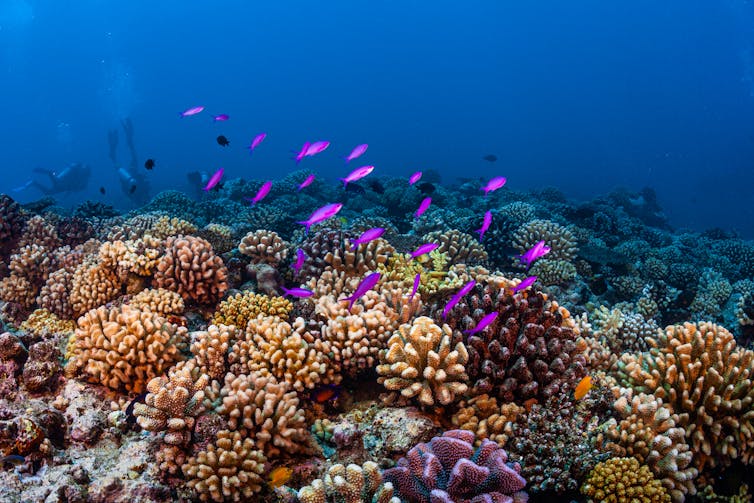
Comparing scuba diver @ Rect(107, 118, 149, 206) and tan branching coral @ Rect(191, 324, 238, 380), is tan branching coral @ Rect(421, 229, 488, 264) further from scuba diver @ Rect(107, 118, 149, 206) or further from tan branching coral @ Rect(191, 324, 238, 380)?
scuba diver @ Rect(107, 118, 149, 206)

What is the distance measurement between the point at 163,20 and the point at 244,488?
660 ft

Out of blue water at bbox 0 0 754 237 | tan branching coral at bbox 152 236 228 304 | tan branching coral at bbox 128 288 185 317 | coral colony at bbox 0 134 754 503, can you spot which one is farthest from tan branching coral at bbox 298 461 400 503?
blue water at bbox 0 0 754 237

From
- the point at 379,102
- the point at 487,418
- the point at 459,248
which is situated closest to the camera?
the point at 487,418

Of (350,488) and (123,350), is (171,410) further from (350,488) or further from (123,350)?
(350,488)

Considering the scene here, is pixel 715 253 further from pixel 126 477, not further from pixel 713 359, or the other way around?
pixel 126 477

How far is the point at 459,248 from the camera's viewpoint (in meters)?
8.19

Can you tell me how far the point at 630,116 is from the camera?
122 meters

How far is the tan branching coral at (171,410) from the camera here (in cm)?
320

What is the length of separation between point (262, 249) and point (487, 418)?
480 cm

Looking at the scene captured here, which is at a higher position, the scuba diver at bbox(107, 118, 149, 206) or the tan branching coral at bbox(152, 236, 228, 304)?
the scuba diver at bbox(107, 118, 149, 206)

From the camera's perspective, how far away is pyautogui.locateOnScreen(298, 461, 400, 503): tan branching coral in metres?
2.84

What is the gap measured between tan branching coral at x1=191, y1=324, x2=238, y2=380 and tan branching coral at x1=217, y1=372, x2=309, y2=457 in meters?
0.67

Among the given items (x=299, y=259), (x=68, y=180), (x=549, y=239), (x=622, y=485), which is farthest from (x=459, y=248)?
(x=68, y=180)

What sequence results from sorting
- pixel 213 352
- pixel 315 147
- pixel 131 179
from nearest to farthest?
pixel 213 352
pixel 315 147
pixel 131 179
